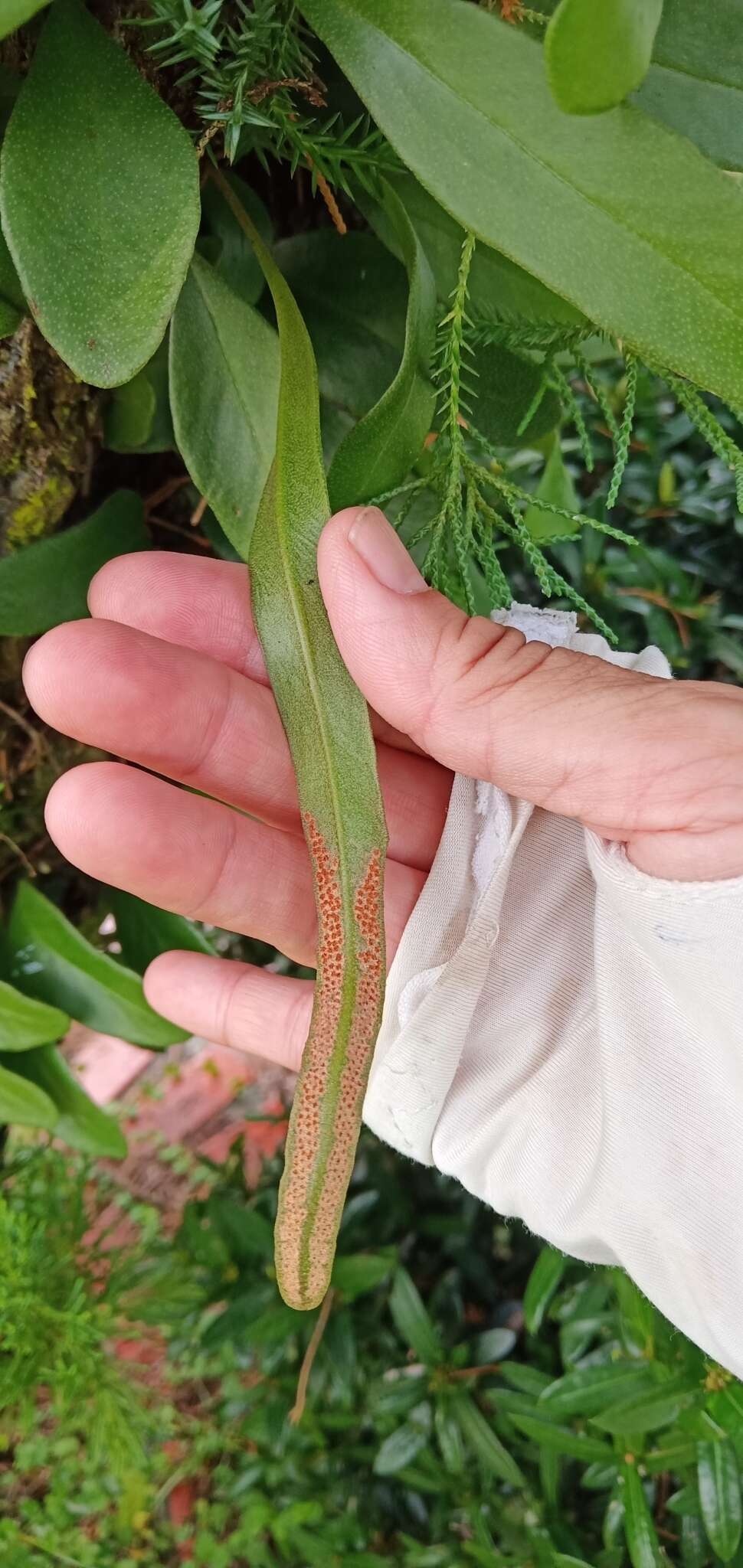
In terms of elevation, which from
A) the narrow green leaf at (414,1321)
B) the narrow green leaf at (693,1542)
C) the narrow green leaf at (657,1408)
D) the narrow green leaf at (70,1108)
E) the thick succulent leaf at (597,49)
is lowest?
the narrow green leaf at (414,1321)

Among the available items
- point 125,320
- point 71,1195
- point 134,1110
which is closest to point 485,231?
point 125,320

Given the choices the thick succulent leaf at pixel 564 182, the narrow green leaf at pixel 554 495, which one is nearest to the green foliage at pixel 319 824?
the thick succulent leaf at pixel 564 182

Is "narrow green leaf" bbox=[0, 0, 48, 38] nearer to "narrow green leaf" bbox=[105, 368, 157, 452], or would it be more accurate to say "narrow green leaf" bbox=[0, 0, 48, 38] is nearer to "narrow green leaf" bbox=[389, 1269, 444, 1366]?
"narrow green leaf" bbox=[105, 368, 157, 452]

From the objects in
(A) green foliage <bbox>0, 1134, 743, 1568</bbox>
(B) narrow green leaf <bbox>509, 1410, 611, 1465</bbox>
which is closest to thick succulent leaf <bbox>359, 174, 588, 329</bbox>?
(A) green foliage <bbox>0, 1134, 743, 1568</bbox>

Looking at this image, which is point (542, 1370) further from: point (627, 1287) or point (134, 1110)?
point (134, 1110)

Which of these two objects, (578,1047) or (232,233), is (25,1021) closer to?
(578,1047)

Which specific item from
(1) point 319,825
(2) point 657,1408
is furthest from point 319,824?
(2) point 657,1408

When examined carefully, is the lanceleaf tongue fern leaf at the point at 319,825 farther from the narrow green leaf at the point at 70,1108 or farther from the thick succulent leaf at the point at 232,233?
the narrow green leaf at the point at 70,1108
